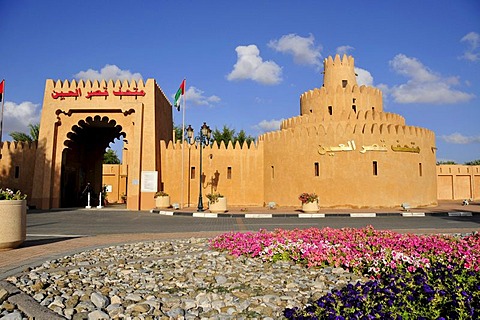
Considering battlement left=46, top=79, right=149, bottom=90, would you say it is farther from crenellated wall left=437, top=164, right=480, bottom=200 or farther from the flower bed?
crenellated wall left=437, top=164, right=480, bottom=200

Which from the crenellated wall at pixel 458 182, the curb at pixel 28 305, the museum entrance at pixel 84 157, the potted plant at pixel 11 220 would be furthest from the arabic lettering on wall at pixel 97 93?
the crenellated wall at pixel 458 182

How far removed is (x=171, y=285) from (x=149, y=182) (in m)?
19.0

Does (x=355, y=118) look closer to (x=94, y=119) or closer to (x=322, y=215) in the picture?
(x=322, y=215)

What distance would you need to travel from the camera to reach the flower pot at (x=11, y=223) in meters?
7.55

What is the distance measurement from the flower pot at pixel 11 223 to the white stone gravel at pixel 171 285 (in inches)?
59.8


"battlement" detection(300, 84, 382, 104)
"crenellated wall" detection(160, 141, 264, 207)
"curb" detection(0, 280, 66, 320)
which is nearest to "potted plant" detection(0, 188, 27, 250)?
"curb" detection(0, 280, 66, 320)

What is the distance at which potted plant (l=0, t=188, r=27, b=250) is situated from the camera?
7551mm

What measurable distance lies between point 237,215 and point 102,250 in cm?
1105

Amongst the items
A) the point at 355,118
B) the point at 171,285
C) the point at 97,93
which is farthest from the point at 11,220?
the point at 355,118

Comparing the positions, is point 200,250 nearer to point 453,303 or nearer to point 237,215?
point 453,303

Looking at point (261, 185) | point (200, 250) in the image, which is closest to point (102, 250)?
point (200, 250)

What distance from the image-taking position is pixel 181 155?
26.1m

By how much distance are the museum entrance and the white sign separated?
167 inches

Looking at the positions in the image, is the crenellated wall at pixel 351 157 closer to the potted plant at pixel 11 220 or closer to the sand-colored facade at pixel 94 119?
the sand-colored facade at pixel 94 119
